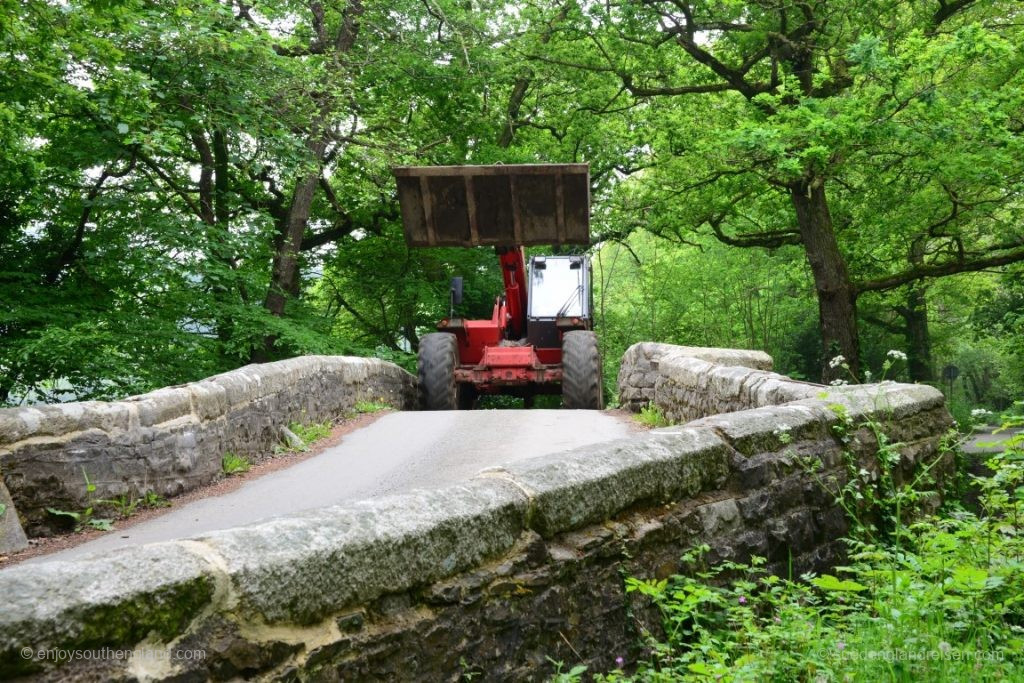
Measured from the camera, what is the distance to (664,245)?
25.1 m

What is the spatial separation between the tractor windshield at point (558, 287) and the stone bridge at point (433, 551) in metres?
8.37

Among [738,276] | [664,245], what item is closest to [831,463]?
[664,245]

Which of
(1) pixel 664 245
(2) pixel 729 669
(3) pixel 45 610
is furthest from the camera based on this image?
(1) pixel 664 245

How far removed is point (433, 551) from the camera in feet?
9.62

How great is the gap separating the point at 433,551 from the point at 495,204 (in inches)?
384

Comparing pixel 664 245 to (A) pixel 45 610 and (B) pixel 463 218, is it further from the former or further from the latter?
(A) pixel 45 610

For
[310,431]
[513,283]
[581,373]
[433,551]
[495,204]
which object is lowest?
[310,431]

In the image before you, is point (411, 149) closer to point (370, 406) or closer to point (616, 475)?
point (370, 406)

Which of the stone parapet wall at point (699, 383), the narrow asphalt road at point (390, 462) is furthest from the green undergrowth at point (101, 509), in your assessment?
the stone parapet wall at point (699, 383)

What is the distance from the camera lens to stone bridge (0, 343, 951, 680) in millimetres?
2246

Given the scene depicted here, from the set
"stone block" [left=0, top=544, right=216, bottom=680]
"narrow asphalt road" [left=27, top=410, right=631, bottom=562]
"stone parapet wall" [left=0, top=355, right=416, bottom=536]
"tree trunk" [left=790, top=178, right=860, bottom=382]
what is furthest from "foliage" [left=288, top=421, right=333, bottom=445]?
"tree trunk" [left=790, top=178, right=860, bottom=382]

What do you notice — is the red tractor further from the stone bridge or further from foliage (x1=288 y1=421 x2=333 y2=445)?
the stone bridge

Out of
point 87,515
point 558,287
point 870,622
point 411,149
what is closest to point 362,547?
point 870,622

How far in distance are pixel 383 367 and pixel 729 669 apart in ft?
36.3
